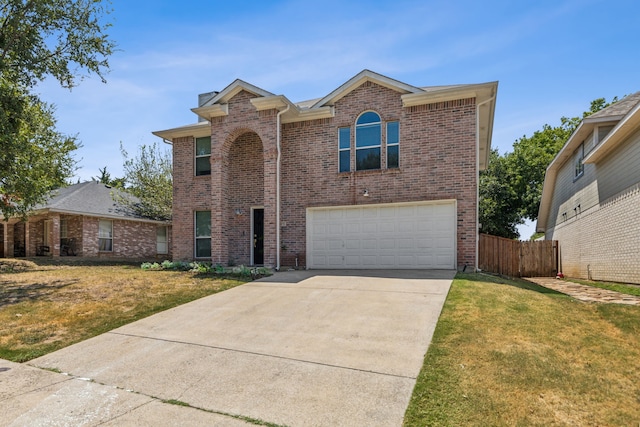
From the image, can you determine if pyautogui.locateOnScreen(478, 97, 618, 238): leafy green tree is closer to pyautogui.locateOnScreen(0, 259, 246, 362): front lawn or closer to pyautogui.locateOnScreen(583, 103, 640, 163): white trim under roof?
pyautogui.locateOnScreen(583, 103, 640, 163): white trim under roof

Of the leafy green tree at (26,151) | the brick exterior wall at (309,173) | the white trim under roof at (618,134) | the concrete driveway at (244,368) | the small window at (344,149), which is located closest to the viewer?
the concrete driveway at (244,368)

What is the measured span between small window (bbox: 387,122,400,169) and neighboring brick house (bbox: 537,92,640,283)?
6.41 m

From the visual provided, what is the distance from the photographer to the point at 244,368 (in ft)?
14.9

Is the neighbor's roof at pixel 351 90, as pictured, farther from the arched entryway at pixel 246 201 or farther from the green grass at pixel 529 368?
the green grass at pixel 529 368

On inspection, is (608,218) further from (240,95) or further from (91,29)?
(91,29)

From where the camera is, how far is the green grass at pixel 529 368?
3.26m

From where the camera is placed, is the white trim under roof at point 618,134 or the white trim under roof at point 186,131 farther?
the white trim under roof at point 186,131

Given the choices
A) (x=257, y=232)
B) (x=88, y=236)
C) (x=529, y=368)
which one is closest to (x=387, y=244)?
(x=257, y=232)

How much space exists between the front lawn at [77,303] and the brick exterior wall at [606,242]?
11613 mm

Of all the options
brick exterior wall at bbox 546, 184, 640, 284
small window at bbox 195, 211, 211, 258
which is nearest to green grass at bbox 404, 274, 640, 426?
brick exterior wall at bbox 546, 184, 640, 284

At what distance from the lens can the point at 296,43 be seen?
1046 centimetres

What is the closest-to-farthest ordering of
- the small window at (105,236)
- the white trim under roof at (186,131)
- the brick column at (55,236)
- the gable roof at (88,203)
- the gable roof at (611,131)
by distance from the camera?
the gable roof at (611,131) → the white trim under roof at (186,131) → the gable roof at (88,203) → the brick column at (55,236) → the small window at (105,236)

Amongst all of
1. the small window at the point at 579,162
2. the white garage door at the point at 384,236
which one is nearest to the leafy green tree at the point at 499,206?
the small window at the point at 579,162

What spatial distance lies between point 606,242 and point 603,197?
166 centimetres
